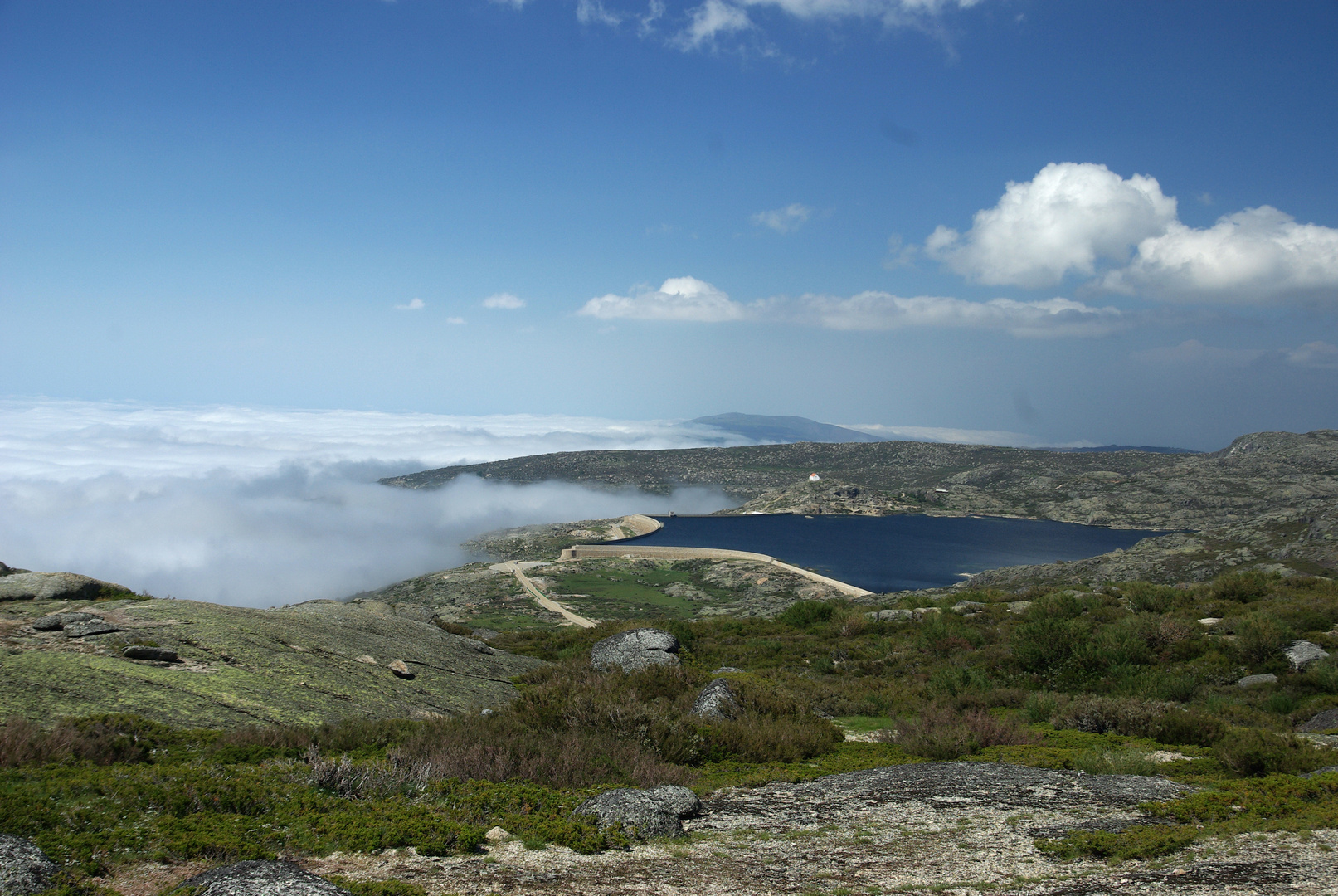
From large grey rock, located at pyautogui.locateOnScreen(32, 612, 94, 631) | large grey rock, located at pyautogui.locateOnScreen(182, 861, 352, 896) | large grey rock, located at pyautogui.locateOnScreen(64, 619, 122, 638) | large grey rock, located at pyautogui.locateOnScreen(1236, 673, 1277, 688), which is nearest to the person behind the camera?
large grey rock, located at pyautogui.locateOnScreen(182, 861, 352, 896)

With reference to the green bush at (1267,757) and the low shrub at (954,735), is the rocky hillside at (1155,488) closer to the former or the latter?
the green bush at (1267,757)

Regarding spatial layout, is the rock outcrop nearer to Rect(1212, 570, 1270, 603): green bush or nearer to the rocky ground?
the rocky ground

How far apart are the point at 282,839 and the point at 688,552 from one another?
9352cm

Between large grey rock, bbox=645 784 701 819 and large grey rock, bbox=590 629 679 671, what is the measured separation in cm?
856

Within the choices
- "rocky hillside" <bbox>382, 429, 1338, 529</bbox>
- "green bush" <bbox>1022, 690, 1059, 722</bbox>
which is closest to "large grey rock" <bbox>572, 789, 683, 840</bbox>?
"green bush" <bbox>1022, 690, 1059, 722</bbox>

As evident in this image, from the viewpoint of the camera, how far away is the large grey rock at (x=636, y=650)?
16.5m

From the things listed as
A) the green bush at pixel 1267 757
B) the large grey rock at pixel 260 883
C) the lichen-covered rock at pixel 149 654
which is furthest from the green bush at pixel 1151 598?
the lichen-covered rock at pixel 149 654

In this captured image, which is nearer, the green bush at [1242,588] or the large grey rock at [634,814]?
the large grey rock at [634,814]

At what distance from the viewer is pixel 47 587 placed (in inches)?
415

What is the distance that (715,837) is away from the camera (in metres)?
6.38

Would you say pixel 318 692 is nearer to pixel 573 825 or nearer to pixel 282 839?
pixel 282 839

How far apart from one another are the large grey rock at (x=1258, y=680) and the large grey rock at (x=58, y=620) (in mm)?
20336

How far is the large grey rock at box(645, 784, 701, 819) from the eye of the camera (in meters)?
6.81

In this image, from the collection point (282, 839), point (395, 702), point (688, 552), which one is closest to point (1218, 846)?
point (282, 839)
